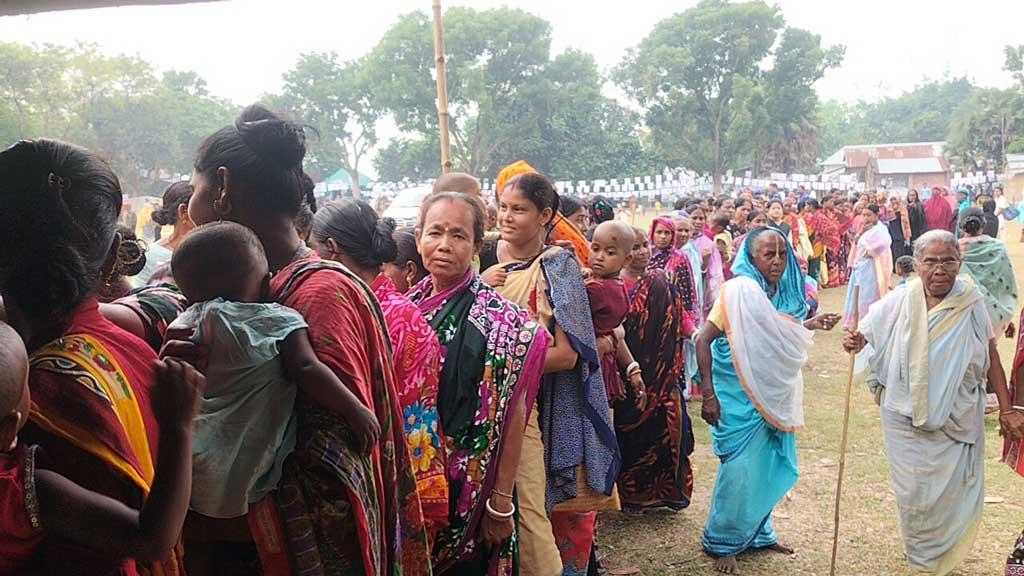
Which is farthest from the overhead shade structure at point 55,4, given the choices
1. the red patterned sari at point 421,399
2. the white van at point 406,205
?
the white van at point 406,205

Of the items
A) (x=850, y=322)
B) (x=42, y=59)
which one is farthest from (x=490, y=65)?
(x=850, y=322)

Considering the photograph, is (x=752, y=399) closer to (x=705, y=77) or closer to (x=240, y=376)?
(x=240, y=376)

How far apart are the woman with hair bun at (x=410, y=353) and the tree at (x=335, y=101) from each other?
4140cm

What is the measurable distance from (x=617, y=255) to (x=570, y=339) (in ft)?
3.38

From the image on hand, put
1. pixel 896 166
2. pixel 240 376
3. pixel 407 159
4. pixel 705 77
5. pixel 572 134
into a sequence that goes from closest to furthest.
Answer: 1. pixel 240 376
2. pixel 572 134
3. pixel 407 159
4. pixel 705 77
5. pixel 896 166

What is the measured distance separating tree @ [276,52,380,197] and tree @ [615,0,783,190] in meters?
16.6

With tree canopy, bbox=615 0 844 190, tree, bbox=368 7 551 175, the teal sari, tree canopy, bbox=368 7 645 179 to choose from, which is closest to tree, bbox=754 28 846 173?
tree canopy, bbox=615 0 844 190

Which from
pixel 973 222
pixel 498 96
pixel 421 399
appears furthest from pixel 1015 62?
pixel 421 399

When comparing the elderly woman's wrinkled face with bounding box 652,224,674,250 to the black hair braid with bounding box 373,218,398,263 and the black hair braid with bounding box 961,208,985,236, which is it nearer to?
the black hair braid with bounding box 961,208,985,236

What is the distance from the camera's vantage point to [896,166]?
59.8 meters

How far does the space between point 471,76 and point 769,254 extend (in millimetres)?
38873

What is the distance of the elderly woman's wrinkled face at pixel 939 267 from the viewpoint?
4.35 m

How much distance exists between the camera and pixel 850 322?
9148 mm

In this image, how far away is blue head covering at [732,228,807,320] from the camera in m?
4.67
